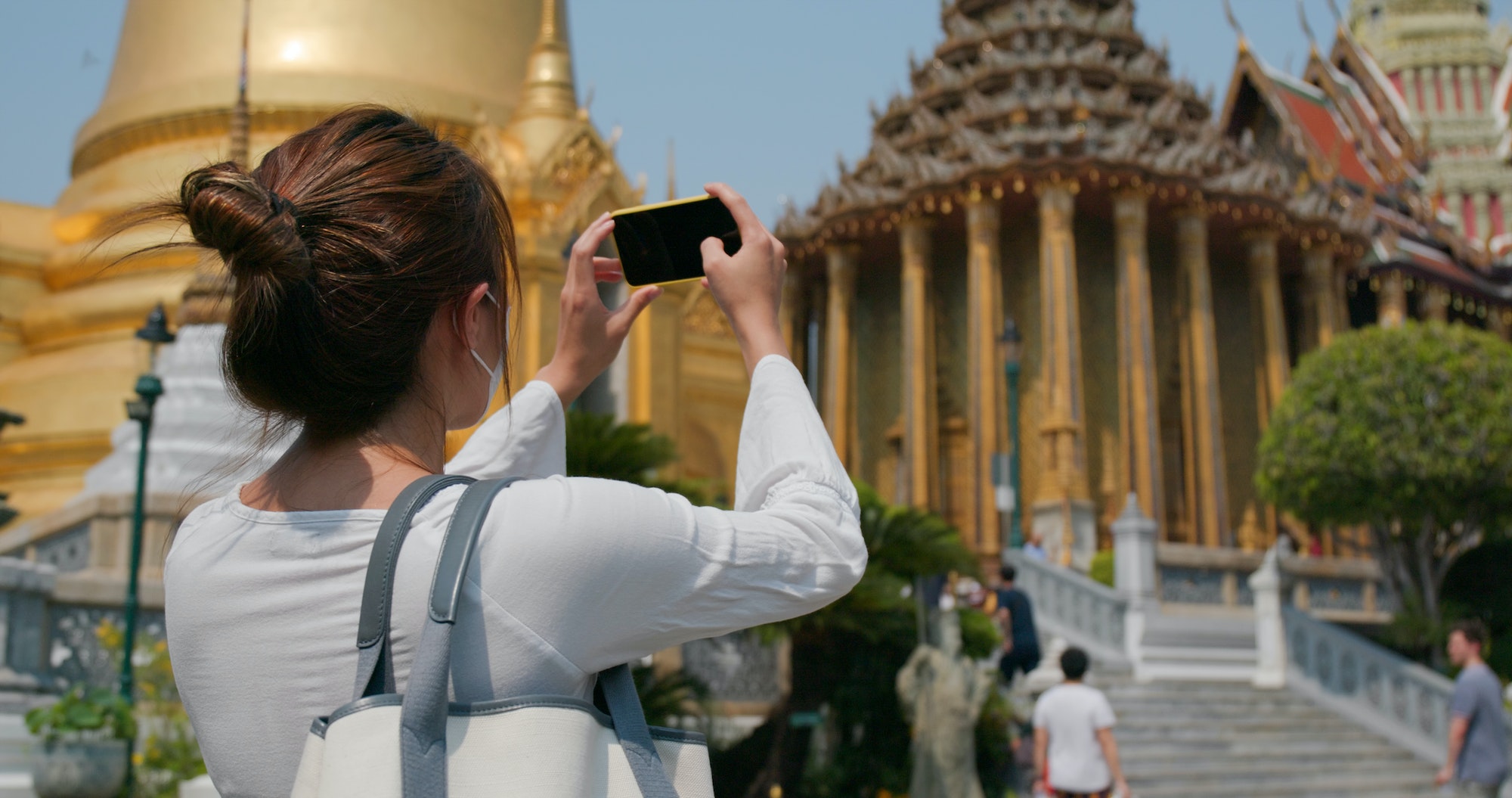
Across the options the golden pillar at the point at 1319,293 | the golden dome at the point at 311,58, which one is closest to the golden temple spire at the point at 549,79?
the golden dome at the point at 311,58

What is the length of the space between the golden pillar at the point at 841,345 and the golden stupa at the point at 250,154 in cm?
969

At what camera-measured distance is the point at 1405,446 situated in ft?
54.4

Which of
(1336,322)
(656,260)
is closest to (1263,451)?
(1336,322)

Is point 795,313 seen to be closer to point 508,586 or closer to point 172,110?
point 172,110

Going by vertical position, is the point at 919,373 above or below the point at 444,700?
above

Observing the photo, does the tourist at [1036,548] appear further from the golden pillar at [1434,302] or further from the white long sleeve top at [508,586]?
the white long sleeve top at [508,586]

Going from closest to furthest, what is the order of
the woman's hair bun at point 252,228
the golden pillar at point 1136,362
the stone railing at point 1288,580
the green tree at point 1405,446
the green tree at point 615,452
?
the woman's hair bun at point 252,228 < the green tree at point 615,452 < the stone railing at point 1288,580 < the green tree at point 1405,446 < the golden pillar at point 1136,362

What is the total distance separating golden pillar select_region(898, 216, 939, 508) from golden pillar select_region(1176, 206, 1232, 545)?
14.5ft

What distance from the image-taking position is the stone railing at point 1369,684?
44.0ft

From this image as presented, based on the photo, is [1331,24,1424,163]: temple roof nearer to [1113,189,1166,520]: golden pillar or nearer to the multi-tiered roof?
the multi-tiered roof

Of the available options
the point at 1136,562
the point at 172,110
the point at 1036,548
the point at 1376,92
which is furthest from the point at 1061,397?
the point at 1376,92

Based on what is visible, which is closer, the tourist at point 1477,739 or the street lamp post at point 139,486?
the tourist at point 1477,739

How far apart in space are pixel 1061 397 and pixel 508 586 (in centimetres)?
2309

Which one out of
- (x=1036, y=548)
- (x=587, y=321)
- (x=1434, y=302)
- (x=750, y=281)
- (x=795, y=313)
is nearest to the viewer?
(x=750, y=281)
